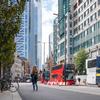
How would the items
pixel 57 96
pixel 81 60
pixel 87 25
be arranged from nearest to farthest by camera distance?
pixel 57 96 → pixel 81 60 → pixel 87 25

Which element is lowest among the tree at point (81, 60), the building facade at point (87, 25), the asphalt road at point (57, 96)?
the asphalt road at point (57, 96)

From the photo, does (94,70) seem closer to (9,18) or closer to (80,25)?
(9,18)

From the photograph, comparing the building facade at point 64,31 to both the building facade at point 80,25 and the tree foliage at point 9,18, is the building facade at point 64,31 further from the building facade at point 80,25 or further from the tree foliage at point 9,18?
the tree foliage at point 9,18

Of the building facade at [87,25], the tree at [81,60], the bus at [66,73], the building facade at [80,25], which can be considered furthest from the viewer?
the building facade at [80,25]

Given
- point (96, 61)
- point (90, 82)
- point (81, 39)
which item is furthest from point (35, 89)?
point (81, 39)

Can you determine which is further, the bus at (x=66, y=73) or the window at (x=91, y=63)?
the bus at (x=66, y=73)

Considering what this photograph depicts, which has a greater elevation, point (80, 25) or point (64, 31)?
point (80, 25)

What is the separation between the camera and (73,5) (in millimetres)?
141500

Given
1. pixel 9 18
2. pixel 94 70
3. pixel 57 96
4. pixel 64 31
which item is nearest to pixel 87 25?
pixel 64 31

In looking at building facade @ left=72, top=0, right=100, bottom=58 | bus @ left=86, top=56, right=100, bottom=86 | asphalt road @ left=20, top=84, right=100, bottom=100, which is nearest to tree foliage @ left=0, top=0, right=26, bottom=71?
asphalt road @ left=20, top=84, right=100, bottom=100

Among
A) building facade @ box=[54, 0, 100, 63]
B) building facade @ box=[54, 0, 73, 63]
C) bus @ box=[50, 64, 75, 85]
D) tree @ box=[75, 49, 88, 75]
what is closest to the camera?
bus @ box=[50, 64, 75, 85]

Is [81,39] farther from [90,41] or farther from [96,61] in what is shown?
[96,61]

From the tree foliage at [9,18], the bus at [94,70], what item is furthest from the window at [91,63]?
the tree foliage at [9,18]

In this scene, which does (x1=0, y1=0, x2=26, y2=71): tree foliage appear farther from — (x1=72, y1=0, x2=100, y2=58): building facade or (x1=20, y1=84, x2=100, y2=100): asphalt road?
(x1=72, y1=0, x2=100, y2=58): building facade
